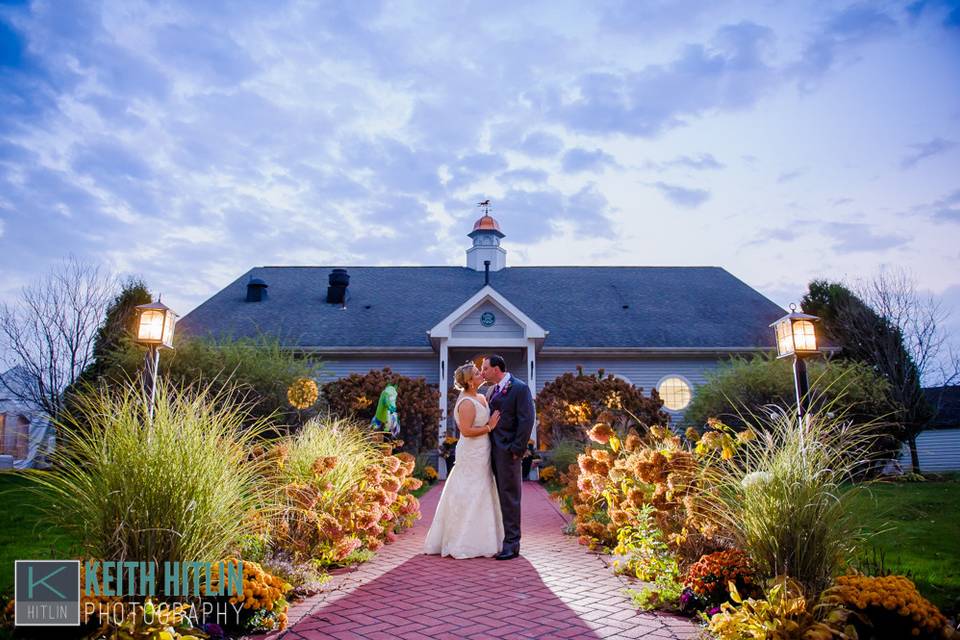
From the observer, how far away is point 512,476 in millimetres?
6340

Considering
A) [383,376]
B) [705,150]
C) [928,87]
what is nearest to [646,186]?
[705,150]

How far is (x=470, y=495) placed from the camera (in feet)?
20.7

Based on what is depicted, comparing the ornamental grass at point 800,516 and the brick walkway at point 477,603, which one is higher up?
the ornamental grass at point 800,516

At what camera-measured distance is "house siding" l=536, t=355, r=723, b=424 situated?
1862 centimetres

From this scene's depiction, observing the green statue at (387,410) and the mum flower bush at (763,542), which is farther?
the green statue at (387,410)

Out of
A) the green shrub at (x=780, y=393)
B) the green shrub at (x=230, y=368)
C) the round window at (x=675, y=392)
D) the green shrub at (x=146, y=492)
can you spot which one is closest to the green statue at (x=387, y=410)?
the green shrub at (x=230, y=368)

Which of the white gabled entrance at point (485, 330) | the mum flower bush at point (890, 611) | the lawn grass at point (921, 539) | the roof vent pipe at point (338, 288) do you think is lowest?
the lawn grass at point (921, 539)

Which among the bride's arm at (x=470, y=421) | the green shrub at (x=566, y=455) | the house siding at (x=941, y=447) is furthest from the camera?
the house siding at (x=941, y=447)

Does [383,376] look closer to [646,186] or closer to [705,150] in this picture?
[646,186]

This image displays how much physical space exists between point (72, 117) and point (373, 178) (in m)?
6.79

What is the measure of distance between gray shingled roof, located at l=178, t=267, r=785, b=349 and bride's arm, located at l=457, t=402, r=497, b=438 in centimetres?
1219

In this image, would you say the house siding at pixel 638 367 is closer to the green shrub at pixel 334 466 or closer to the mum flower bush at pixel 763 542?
the green shrub at pixel 334 466

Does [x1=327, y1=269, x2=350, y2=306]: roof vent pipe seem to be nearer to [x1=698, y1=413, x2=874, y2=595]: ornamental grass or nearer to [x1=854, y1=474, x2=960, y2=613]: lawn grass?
[x1=854, y1=474, x2=960, y2=613]: lawn grass

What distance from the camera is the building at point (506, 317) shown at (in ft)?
59.3
